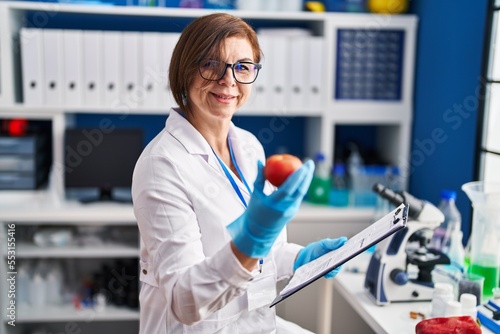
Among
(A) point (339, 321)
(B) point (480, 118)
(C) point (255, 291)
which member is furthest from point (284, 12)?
(C) point (255, 291)

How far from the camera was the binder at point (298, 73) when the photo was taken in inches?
103

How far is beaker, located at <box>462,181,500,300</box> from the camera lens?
1.63 metres

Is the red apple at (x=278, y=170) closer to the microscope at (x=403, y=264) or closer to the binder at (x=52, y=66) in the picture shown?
the microscope at (x=403, y=264)

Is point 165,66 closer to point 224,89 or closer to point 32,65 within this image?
point 32,65

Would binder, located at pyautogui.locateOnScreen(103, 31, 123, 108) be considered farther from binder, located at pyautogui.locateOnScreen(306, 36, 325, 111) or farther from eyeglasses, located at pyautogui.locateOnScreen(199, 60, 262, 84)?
eyeglasses, located at pyautogui.locateOnScreen(199, 60, 262, 84)

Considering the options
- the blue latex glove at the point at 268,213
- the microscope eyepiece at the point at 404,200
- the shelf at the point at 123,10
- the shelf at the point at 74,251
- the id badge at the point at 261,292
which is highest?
the shelf at the point at 123,10

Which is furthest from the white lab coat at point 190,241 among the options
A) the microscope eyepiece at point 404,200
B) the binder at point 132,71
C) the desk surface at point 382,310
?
the binder at point 132,71

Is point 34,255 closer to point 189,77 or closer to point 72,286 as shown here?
point 72,286

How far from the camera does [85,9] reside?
8.30ft

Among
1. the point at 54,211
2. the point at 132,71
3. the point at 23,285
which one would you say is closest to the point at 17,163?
the point at 54,211

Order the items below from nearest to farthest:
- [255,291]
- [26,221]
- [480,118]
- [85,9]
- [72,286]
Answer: [255,291] → [480,118] → [26,221] → [85,9] → [72,286]

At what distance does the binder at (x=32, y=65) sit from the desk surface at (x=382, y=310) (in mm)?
1609

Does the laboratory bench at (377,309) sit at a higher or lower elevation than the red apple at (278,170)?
lower

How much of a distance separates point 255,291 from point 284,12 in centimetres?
162
